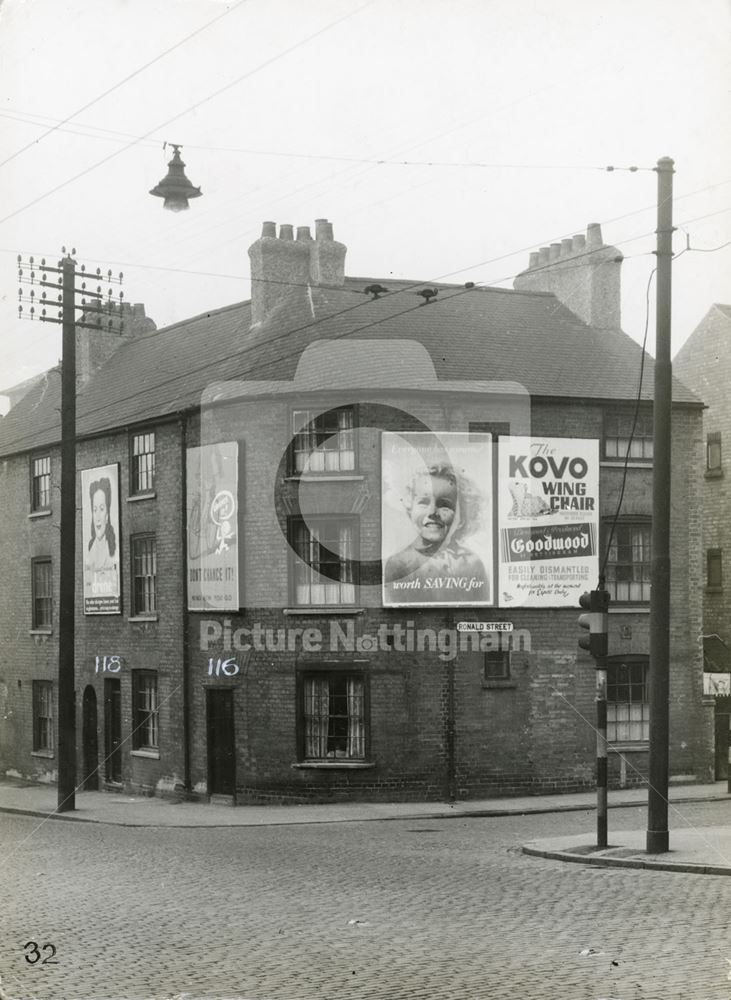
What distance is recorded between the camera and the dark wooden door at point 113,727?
101 ft

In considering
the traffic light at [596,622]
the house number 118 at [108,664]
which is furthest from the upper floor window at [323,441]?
the traffic light at [596,622]

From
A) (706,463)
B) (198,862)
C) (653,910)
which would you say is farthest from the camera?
(706,463)

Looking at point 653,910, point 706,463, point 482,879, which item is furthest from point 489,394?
point 653,910

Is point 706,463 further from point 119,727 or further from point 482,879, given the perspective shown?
point 482,879

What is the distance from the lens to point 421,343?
1055 inches

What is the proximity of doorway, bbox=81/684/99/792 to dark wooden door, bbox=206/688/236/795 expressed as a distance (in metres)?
5.90

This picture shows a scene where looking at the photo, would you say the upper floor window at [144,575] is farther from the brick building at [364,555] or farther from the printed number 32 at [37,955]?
the printed number 32 at [37,955]

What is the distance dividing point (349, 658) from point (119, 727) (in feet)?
24.8

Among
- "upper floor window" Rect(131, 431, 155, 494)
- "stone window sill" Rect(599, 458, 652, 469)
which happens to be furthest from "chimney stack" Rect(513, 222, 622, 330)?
"upper floor window" Rect(131, 431, 155, 494)

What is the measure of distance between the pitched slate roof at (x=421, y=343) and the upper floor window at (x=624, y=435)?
45cm

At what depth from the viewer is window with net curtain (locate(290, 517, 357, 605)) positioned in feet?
84.8

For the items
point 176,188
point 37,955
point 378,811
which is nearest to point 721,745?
point 378,811

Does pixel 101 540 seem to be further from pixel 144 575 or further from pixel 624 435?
pixel 624 435

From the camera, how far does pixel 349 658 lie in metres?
25.7
